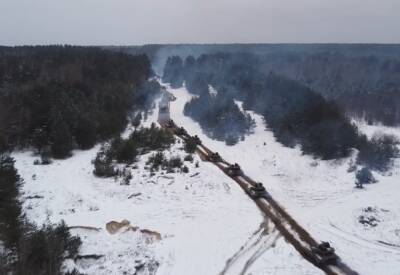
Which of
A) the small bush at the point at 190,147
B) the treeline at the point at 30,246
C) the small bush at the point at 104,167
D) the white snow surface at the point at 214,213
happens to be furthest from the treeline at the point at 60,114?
the treeline at the point at 30,246

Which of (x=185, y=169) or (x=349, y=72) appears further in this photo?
(x=349, y=72)

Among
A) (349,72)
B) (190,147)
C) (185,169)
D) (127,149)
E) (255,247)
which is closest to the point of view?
(255,247)

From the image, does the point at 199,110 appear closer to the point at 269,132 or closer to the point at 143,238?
the point at 269,132

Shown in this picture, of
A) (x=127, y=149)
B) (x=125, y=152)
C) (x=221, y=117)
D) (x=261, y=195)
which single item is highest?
(x=221, y=117)

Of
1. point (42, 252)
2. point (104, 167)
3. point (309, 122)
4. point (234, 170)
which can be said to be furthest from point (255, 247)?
point (309, 122)

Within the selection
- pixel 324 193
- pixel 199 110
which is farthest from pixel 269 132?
pixel 324 193

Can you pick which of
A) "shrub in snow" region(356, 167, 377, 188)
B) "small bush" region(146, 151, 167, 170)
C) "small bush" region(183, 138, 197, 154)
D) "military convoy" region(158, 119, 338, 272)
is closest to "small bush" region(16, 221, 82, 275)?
"military convoy" region(158, 119, 338, 272)

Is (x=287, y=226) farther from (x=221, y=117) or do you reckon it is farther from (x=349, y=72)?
(x=349, y=72)

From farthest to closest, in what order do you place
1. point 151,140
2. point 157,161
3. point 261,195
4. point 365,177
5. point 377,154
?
point 151,140
point 157,161
point 377,154
point 365,177
point 261,195
